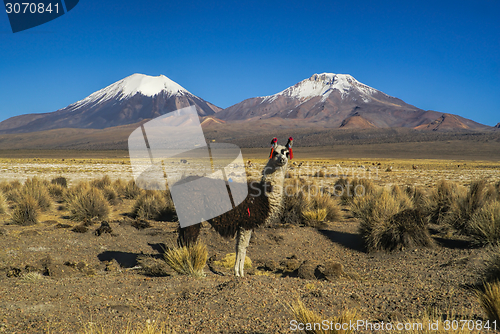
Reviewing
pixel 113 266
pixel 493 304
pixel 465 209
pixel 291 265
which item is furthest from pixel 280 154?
pixel 465 209

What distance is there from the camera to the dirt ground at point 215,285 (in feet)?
12.2

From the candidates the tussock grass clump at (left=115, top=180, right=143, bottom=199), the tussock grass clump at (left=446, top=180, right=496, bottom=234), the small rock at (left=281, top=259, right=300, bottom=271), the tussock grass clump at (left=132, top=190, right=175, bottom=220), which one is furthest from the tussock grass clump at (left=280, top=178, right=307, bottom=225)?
the tussock grass clump at (left=115, top=180, right=143, bottom=199)

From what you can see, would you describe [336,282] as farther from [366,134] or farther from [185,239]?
[366,134]

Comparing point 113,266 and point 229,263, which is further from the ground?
point 113,266

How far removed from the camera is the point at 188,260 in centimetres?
559

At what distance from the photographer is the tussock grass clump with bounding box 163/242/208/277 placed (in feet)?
18.3

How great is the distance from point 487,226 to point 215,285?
20.1 feet

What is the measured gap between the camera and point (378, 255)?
7.55m

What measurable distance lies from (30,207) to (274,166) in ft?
26.8

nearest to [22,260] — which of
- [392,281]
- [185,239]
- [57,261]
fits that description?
[57,261]

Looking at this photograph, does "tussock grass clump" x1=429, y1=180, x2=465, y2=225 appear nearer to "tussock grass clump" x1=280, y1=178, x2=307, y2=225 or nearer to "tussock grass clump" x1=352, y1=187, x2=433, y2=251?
"tussock grass clump" x1=352, y1=187, x2=433, y2=251

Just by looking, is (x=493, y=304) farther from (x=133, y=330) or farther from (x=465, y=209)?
(x=465, y=209)

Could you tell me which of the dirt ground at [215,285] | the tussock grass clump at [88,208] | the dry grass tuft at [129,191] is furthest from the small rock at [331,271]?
the dry grass tuft at [129,191]

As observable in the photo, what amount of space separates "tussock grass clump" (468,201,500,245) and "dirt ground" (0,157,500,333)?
14.7 inches
